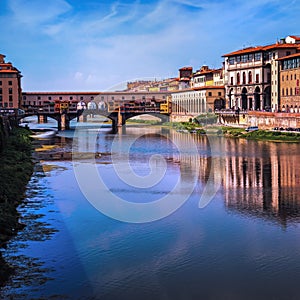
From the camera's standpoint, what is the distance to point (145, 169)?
26922 mm

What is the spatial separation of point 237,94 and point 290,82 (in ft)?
31.8

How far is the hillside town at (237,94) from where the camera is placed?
157 feet

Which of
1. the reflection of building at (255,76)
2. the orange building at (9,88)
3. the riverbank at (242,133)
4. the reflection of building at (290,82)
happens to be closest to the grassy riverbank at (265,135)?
the riverbank at (242,133)

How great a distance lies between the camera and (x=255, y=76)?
54.8m

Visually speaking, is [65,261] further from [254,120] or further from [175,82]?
[175,82]

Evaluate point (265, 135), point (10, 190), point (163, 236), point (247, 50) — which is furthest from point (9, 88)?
point (163, 236)

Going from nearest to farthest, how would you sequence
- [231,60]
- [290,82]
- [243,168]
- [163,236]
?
[163,236], [243,168], [290,82], [231,60]

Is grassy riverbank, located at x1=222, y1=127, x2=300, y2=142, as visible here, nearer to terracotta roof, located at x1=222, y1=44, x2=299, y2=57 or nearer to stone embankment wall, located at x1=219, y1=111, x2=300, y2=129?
stone embankment wall, located at x1=219, y1=111, x2=300, y2=129

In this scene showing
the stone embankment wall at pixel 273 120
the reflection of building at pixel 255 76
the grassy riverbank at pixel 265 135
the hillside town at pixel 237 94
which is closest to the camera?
the grassy riverbank at pixel 265 135

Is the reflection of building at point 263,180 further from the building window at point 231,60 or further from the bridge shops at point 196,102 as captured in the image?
the bridge shops at point 196,102

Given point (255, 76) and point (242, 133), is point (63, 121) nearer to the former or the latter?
point (255, 76)

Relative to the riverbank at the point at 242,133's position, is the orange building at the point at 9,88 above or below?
above

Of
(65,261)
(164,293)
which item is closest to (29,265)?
(65,261)

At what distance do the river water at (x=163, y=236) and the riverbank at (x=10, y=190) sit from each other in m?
0.28
